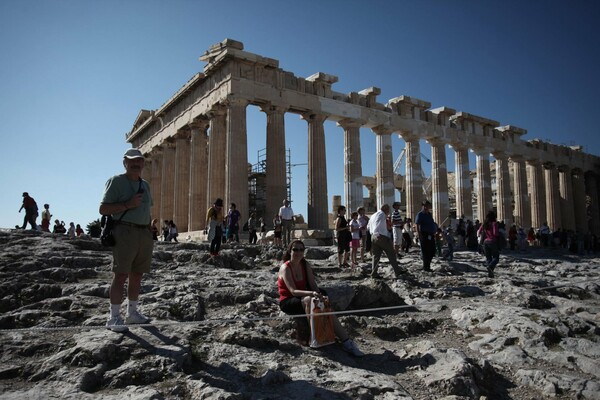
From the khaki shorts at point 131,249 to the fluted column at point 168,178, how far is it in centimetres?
2584

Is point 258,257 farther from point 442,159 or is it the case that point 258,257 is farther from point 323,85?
point 442,159

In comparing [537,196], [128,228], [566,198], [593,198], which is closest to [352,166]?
[537,196]

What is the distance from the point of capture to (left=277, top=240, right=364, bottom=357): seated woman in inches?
218

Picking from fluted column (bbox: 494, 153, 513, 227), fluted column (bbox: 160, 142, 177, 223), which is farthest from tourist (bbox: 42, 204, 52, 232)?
fluted column (bbox: 494, 153, 513, 227)

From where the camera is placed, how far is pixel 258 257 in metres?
13.6

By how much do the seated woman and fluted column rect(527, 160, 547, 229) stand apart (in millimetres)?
36662

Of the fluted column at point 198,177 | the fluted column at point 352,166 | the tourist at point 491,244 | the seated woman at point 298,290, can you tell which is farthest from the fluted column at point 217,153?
the seated woman at point 298,290

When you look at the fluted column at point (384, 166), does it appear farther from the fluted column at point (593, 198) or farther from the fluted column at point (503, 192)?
the fluted column at point (593, 198)

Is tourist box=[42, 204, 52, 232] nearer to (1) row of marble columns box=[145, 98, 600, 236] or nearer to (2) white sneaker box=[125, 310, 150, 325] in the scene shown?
(1) row of marble columns box=[145, 98, 600, 236]

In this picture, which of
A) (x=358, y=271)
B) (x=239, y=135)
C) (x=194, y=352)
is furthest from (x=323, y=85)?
(x=194, y=352)

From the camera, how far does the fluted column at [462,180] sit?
1251 inches

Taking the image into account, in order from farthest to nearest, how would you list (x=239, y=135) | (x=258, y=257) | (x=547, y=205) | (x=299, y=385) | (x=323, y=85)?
(x=547, y=205), (x=323, y=85), (x=239, y=135), (x=258, y=257), (x=299, y=385)

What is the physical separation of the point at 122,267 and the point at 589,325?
21.9 ft

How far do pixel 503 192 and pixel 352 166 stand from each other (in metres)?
14.8
